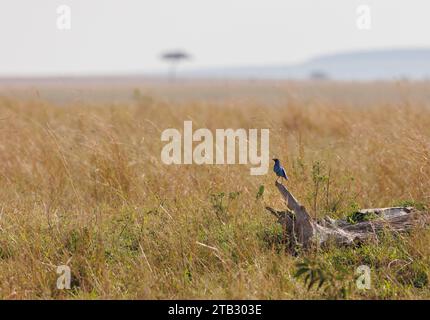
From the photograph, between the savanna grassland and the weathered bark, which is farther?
the weathered bark

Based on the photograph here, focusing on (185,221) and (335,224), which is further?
(185,221)

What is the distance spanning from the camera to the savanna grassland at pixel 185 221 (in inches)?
206

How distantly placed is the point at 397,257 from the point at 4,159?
5021 millimetres

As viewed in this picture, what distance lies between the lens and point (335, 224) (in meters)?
5.98

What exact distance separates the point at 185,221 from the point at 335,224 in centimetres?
123

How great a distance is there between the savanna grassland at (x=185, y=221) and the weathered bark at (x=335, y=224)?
10 centimetres

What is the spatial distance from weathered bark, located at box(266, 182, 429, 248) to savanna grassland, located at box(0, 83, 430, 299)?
96 millimetres

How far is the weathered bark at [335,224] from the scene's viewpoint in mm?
5703

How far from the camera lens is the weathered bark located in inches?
225

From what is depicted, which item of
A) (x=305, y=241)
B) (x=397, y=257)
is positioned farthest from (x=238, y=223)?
(x=397, y=257)

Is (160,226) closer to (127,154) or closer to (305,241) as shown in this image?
(305,241)

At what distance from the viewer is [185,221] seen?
6.14 meters

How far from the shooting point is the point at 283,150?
294 inches

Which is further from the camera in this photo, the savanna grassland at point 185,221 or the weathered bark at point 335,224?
the weathered bark at point 335,224
